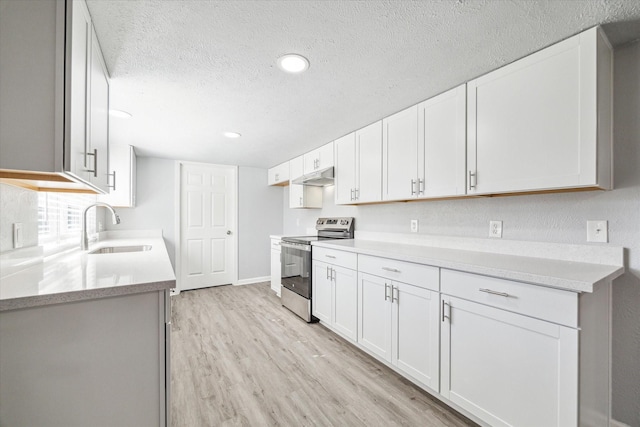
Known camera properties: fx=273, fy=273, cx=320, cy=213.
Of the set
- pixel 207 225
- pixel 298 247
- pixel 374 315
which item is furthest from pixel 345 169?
pixel 207 225

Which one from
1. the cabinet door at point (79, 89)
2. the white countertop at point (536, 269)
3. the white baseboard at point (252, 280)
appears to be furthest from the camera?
the white baseboard at point (252, 280)

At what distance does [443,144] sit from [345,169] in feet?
4.01

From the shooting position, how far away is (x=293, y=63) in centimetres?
168

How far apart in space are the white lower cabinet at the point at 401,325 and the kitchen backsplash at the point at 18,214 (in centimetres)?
220

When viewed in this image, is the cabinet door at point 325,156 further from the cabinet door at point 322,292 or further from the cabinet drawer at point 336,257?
the cabinet door at point 322,292

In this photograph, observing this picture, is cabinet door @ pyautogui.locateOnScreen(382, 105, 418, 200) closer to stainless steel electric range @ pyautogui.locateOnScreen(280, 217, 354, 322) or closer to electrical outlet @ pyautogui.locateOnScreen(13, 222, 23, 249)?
stainless steel electric range @ pyautogui.locateOnScreen(280, 217, 354, 322)

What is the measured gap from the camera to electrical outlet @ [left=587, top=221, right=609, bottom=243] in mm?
1524

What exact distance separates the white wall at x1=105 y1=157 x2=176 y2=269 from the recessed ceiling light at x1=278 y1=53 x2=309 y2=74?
3.44 metres

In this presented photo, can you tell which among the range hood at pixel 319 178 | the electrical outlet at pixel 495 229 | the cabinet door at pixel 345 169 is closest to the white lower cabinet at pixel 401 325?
the electrical outlet at pixel 495 229

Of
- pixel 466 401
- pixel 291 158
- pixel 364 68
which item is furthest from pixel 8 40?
pixel 291 158

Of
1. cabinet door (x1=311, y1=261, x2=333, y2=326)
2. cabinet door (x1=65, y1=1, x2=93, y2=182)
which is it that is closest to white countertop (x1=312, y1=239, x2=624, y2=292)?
cabinet door (x1=311, y1=261, x2=333, y2=326)

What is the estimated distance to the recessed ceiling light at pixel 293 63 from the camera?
1624 mm

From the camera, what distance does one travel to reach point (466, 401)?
157 centimetres

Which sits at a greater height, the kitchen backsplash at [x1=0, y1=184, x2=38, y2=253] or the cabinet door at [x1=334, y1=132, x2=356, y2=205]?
the cabinet door at [x1=334, y1=132, x2=356, y2=205]
